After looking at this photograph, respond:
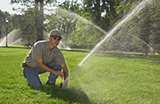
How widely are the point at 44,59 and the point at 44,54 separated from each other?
146mm

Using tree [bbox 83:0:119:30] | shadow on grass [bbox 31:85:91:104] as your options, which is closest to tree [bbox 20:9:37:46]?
tree [bbox 83:0:119:30]

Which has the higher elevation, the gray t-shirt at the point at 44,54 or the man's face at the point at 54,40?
the man's face at the point at 54,40

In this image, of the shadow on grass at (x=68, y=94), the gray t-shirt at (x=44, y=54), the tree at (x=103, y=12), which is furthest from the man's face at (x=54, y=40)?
Result: the tree at (x=103, y=12)

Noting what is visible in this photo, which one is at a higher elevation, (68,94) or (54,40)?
(54,40)

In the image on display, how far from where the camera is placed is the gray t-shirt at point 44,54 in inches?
134

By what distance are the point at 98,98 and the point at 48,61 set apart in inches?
54.6

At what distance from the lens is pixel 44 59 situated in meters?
3.74

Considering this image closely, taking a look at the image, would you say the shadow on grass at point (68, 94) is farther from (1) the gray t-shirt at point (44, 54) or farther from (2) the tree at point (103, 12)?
(2) the tree at point (103, 12)

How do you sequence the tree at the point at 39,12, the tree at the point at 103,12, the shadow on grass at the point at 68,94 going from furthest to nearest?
the tree at the point at 39,12 < the tree at the point at 103,12 < the shadow on grass at the point at 68,94

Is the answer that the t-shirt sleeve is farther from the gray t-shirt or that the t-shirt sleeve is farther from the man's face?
the man's face

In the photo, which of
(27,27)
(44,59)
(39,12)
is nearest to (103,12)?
(39,12)

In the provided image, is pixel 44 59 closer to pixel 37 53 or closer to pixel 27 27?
pixel 37 53

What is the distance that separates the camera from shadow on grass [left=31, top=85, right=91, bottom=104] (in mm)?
2918

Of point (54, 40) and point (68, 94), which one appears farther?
point (54, 40)
